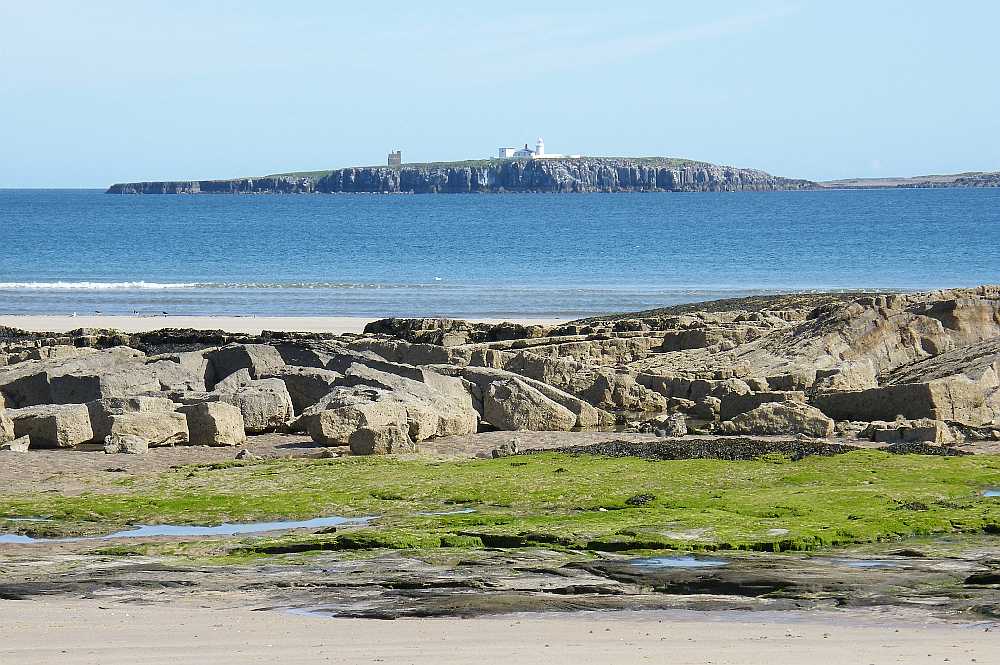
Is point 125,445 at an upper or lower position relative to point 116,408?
lower

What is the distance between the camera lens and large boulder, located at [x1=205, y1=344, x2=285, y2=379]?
26812 mm

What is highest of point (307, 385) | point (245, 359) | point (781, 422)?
point (245, 359)

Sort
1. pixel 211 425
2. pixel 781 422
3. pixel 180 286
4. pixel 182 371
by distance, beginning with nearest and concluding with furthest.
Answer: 1. pixel 781 422
2. pixel 211 425
3. pixel 182 371
4. pixel 180 286

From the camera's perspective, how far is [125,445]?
69.5 ft

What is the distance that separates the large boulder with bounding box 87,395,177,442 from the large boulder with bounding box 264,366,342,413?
8.50 feet

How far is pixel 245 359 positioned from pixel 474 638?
55.1 feet

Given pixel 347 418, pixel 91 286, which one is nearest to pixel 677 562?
pixel 347 418

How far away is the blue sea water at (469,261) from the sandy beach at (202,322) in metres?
2.98

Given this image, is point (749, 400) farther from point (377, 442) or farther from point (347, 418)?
point (347, 418)

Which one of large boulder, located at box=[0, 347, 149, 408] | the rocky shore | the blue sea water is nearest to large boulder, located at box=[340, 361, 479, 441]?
the rocky shore

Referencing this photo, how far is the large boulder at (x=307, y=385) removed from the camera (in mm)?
24703

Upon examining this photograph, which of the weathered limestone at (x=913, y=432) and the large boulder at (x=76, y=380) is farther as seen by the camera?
the large boulder at (x=76, y=380)

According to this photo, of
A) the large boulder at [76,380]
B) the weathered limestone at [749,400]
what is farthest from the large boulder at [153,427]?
the weathered limestone at [749,400]

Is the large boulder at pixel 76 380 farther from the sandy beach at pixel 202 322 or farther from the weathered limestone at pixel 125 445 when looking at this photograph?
the sandy beach at pixel 202 322
